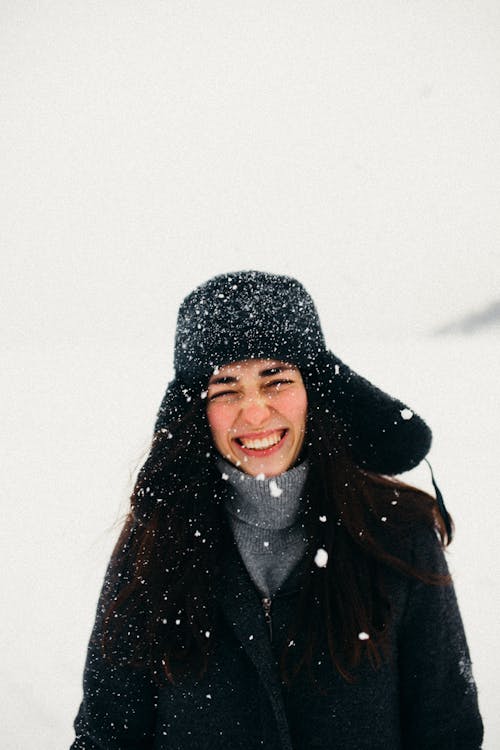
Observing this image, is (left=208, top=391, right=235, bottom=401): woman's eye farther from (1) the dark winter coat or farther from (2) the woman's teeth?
(1) the dark winter coat

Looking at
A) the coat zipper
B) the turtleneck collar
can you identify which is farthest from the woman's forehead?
the coat zipper

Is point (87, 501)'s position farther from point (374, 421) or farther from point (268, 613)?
point (374, 421)

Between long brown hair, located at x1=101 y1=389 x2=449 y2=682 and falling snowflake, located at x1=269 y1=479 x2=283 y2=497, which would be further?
falling snowflake, located at x1=269 y1=479 x2=283 y2=497

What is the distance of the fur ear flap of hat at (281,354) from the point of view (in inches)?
55.4

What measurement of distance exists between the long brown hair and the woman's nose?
243 millimetres

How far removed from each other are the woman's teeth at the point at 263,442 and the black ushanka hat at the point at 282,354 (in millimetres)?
248

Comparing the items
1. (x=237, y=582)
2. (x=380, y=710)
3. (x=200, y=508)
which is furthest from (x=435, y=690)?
(x=200, y=508)

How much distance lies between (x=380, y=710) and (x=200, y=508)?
79 cm

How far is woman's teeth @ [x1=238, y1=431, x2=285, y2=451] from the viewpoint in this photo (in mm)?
1392

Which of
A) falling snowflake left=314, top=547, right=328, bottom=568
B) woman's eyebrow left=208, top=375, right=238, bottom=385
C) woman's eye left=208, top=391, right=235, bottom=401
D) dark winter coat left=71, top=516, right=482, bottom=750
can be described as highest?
woman's eyebrow left=208, top=375, right=238, bottom=385

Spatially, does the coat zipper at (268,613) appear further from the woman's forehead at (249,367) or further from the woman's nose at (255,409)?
the woman's forehead at (249,367)

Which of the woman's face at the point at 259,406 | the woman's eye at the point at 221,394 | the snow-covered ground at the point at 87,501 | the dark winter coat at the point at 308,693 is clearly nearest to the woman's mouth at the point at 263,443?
the woman's face at the point at 259,406

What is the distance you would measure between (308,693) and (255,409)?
0.83 meters

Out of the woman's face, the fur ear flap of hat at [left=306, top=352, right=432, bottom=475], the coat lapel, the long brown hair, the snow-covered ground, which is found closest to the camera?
the coat lapel
